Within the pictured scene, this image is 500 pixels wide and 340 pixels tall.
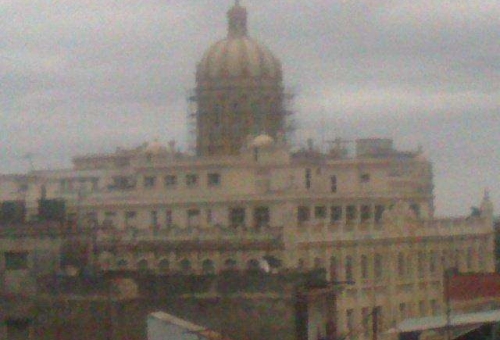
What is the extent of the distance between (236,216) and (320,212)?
17.7 ft

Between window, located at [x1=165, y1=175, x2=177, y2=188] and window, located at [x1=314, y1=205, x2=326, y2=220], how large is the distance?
1049 centimetres

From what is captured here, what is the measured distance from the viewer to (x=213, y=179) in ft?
338

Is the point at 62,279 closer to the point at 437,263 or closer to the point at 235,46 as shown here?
the point at 437,263

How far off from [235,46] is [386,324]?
112 ft

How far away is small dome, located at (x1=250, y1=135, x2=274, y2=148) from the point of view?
103 metres

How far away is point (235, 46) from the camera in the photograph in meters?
112

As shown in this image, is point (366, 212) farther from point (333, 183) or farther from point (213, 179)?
point (213, 179)

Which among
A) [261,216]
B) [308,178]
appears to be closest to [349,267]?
[261,216]

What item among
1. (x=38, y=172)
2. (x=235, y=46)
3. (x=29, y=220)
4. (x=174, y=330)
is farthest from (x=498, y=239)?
(x=174, y=330)

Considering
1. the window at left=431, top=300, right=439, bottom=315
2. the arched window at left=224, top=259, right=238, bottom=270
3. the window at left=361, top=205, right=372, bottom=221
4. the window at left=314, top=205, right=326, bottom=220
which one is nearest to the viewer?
the arched window at left=224, top=259, right=238, bottom=270

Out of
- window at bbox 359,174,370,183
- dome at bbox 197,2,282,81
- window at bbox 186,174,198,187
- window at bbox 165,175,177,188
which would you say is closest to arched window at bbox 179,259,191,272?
window at bbox 186,174,198,187

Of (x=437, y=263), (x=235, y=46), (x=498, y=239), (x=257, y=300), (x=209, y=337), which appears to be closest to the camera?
(x=209, y=337)

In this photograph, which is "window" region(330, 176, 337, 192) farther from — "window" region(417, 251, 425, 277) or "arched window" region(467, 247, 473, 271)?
"window" region(417, 251, 425, 277)

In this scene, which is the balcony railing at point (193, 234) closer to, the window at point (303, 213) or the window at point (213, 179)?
the window at point (303, 213)
